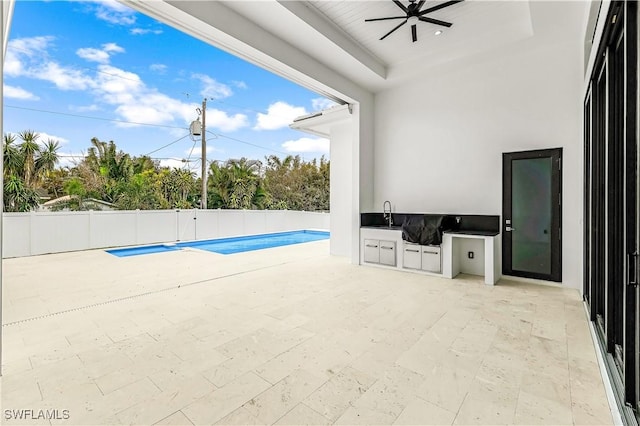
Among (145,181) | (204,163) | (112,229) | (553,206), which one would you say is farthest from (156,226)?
(553,206)

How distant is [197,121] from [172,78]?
A: 14.3 feet

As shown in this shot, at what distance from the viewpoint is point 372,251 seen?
223 inches

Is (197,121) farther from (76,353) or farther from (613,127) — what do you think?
(613,127)

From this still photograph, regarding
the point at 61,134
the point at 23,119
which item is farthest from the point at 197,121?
the point at 23,119

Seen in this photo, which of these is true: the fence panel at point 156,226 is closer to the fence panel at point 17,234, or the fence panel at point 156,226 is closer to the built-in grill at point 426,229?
the fence panel at point 17,234

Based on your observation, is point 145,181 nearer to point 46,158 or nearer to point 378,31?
point 46,158

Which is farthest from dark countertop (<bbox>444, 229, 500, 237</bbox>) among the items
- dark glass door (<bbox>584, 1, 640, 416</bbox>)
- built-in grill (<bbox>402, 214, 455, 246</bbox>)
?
dark glass door (<bbox>584, 1, 640, 416</bbox>)

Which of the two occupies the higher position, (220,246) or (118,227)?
(118,227)

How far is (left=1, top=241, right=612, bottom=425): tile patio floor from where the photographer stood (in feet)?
5.71

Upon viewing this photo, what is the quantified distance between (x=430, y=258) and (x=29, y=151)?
10636mm

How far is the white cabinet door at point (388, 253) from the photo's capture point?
540 centimetres

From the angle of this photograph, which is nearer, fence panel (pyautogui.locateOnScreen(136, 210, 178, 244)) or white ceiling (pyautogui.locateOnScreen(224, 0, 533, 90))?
white ceiling (pyautogui.locateOnScreen(224, 0, 533, 90))

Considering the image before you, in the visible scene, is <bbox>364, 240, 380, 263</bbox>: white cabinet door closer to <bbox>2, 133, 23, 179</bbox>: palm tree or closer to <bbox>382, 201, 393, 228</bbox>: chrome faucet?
<bbox>382, 201, 393, 228</bbox>: chrome faucet

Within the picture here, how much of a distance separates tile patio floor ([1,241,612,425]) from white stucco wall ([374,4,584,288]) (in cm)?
146
